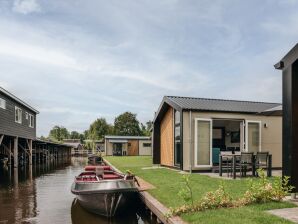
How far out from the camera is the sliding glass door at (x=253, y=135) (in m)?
16.4

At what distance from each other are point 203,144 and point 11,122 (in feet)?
52.6

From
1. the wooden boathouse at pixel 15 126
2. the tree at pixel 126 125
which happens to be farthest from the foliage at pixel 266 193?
the tree at pixel 126 125

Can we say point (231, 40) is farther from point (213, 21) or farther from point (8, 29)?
point (8, 29)

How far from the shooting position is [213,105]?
55.8 feet

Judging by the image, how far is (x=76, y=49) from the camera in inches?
594

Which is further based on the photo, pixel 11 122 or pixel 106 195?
pixel 11 122

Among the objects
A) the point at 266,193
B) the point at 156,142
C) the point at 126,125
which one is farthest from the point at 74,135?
the point at 266,193

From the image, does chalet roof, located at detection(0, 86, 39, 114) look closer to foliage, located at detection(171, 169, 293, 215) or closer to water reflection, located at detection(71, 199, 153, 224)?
water reflection, located at detection(71, 199, 153, 224)

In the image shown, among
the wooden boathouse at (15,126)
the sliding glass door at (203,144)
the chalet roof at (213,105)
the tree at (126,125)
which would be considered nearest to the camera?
the sliding glass door at (203,144)

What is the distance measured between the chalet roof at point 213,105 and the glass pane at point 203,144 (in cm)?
84

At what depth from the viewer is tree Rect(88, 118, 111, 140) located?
7094cm

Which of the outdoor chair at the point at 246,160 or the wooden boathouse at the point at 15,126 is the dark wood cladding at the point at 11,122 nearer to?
the wooden boathouse at the point at 15,126

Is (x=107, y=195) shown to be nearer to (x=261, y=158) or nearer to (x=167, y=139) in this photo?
(x=261, y=158)

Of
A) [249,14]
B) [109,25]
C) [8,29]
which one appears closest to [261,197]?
[249,14]
